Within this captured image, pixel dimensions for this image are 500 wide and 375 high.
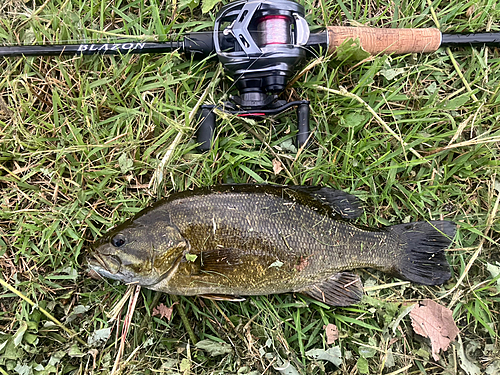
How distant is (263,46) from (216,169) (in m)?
1.09

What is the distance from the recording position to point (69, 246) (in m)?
2.93

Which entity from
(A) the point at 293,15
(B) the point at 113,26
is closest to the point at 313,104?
(A) the point at 293,15

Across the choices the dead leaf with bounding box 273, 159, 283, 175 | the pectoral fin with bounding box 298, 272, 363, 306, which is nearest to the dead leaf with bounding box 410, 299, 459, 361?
the pectoral fin with bounding box 298, 272, 363, 306

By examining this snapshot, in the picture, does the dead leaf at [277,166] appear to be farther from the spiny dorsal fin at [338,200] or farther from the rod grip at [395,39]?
the rod grip at [395,39]

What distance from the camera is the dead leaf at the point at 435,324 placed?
2.92m

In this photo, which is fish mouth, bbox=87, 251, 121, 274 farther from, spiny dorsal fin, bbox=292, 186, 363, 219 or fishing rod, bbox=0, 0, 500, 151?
A: spiny dorsal fin, bbox=292, 186, 363, 219

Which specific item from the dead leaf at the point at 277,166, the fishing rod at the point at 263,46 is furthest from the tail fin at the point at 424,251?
the fishing rod at the point at 263,46

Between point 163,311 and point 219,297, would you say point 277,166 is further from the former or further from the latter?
point 163,311

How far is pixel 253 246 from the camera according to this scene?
260 cm

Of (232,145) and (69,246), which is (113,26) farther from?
(69,246)

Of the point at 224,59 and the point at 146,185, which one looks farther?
the point at 146,185

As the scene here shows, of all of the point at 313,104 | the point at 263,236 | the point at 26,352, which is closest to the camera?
the point at 263,236

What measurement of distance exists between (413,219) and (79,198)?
3008mm

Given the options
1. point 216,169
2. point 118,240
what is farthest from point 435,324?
point 118,240
